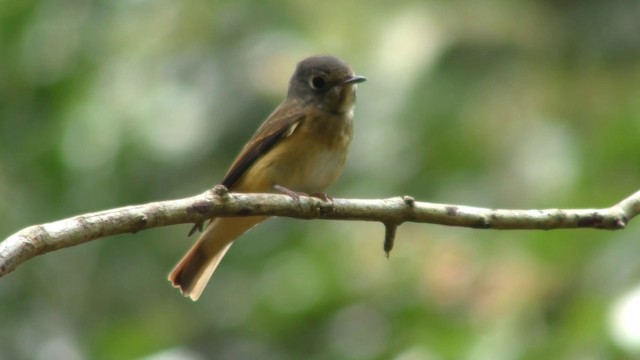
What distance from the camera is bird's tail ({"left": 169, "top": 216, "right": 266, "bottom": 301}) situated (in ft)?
16.4

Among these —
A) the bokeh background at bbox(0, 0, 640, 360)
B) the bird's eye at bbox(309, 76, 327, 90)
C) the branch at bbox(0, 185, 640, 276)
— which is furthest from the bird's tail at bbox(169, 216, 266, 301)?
the branch at bbox(0, 185, 640, 276)

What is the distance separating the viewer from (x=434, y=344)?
14.6 ft

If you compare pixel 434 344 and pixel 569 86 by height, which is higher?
pixel 569 86

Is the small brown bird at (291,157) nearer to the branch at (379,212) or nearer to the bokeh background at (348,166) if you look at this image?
the bokeh background at (348,166)

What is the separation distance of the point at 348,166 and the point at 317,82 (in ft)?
7.31

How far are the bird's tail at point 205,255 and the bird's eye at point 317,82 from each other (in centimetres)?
63

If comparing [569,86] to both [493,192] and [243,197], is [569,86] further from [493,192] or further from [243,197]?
[243,197]

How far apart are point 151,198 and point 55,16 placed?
1195 millimetres

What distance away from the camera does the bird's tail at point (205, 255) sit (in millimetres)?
4996

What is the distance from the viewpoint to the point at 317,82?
529 cm

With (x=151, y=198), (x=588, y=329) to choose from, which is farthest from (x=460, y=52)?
(x=588, y=329)

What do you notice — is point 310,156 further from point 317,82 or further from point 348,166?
point 348,166

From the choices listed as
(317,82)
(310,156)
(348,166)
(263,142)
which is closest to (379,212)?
(310,156)

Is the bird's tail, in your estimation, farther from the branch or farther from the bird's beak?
the branch
